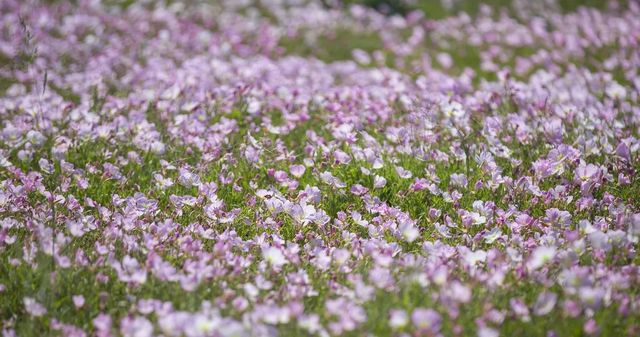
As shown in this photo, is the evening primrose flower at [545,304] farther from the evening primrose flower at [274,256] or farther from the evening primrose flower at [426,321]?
the evening primrose flower at [274,256]

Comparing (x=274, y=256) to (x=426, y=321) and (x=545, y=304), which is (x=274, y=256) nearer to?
(x=426, y=321)

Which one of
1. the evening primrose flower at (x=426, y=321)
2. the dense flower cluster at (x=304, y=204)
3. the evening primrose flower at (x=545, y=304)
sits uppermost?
the evening primrose flower at (x=426, y=321)

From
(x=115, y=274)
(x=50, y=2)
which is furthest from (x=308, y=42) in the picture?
(x=115, y=274)

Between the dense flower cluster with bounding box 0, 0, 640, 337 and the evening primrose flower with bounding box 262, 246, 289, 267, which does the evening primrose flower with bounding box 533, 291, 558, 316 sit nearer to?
the dense flower cluster with bounding box 0, 0, 640, 337

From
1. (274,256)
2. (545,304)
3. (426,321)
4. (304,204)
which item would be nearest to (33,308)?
(274,256)

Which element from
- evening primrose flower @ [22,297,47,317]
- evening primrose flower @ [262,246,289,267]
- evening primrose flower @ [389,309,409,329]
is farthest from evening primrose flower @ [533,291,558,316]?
evening primrose flower @ [22,297,47,317]

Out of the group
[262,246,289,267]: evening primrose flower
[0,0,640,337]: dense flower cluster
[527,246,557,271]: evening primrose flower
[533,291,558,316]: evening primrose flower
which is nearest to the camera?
[533,291,558,316]: evening primrose flower

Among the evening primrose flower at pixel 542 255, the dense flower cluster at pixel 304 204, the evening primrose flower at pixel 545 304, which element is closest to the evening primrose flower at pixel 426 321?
the dense flower cluster at pixel 304 204

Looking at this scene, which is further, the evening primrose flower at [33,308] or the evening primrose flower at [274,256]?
the evening primrose flower at [274,256]
